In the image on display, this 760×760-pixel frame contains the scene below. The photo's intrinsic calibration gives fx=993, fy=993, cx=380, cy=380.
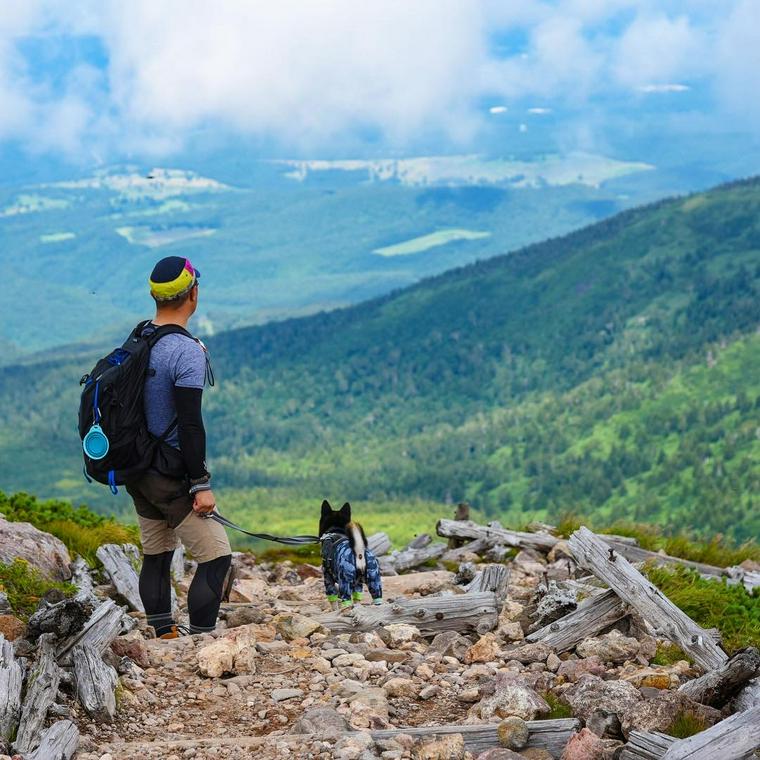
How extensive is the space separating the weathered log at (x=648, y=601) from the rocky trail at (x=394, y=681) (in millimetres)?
17

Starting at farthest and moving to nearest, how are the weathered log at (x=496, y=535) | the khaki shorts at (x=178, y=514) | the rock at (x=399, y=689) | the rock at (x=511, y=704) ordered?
the weathered log at (x=496, y=535) < the khaki shorts at (x=178, y=514) < the rock at (x=399, y=689) < the rock at (x=511, y=704)

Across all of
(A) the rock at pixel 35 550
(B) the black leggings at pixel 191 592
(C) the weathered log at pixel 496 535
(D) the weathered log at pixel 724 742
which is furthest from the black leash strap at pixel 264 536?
(C) the weathered log at pixel 496 535

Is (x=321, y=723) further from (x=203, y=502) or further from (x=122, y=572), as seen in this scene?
(x=122, y=572)

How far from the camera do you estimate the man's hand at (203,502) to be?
33.1 feet

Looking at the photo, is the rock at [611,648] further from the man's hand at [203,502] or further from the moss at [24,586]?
the moss at [24,586]

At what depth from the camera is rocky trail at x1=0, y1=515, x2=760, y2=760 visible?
7449mm

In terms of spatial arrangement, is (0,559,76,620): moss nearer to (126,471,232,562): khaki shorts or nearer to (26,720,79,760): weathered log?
(126,471,232,562): khaki shorts

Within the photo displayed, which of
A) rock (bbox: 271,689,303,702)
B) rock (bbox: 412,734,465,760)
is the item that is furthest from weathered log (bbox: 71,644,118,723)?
rock (bbox: 412,734,465,760)

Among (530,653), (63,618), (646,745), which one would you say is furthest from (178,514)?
(646,745)

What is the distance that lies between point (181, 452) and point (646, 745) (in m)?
5.25

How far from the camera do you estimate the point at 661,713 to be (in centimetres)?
737

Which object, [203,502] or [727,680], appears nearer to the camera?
[727,680]

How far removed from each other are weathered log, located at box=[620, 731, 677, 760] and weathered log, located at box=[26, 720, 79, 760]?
4014mm

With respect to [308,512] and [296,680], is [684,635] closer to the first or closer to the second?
[296,680]
